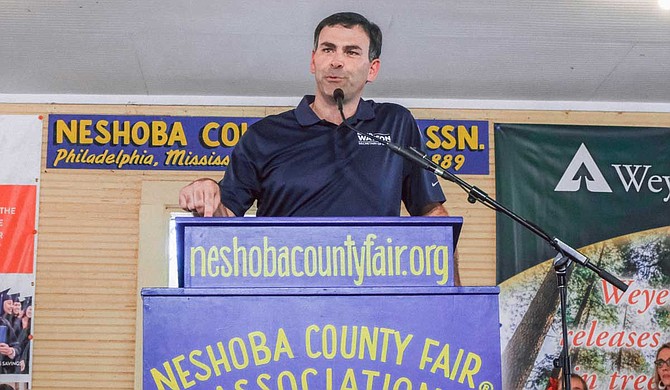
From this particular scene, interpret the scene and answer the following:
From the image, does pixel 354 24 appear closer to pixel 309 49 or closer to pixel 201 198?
pixel 201 198

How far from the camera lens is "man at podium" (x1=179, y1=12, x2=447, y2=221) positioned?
209 centimetres

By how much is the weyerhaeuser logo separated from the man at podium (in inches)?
144

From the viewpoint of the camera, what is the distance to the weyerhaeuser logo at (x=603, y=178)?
5.70 m

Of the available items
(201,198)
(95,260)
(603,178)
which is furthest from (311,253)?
(603,178)

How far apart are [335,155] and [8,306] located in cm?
385

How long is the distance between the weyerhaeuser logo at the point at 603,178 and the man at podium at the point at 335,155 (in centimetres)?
365

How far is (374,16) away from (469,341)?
3.18m

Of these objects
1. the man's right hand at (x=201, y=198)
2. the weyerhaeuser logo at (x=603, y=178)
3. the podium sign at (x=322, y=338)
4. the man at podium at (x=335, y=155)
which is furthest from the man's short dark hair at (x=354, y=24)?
the weyerhaeuser logo at (x=603, y=178)

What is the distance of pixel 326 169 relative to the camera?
6.93 feet

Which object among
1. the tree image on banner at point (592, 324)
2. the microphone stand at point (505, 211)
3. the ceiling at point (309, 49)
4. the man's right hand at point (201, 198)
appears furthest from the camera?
the tree image on banner at point (592, 324)

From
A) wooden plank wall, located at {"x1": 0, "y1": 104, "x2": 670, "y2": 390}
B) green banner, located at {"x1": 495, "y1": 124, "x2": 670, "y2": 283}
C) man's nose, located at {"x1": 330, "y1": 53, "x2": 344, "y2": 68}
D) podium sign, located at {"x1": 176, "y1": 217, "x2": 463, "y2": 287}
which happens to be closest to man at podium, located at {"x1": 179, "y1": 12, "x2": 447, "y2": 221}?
man's nose, located at {"x1": 330, "y1": 53, "x2": 344, "y2": 68}

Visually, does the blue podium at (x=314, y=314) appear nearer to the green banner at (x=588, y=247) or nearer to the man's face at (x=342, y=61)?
the man's face at (x=342, y=61)

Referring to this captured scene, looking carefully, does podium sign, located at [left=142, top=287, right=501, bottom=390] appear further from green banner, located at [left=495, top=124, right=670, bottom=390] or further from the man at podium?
green banner, located at [left=495, top=124, right=670, bottom=390]

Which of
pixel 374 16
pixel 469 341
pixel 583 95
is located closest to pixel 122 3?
pixel 374 16
